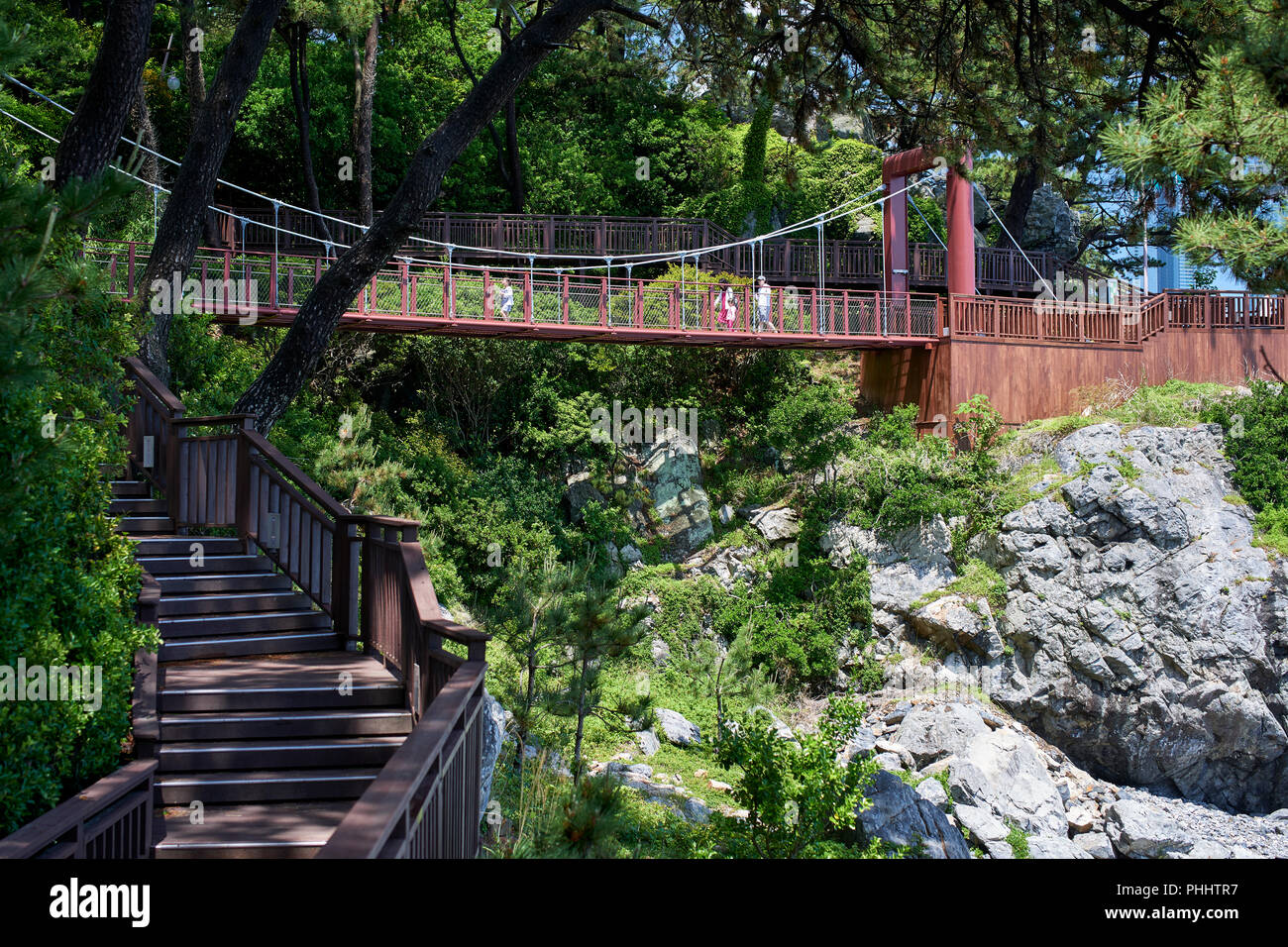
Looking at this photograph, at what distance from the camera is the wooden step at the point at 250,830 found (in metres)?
4.93

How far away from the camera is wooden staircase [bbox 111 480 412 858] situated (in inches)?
206

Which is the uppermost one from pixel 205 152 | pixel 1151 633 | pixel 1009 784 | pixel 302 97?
pixel 302 97

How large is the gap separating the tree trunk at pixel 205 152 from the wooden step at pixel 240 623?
336 cm

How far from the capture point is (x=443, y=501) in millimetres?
18109

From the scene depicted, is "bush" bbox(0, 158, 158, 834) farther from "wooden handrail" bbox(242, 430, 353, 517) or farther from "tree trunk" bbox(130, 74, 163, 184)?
"tree trunk" bbox(130, 74, 163, 184)

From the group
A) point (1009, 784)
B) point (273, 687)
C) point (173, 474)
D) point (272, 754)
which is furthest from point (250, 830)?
point (1009, 784)

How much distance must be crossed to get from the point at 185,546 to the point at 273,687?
2.57 metres

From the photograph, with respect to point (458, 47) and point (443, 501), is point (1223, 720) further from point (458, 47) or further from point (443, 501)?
point (458, 47)

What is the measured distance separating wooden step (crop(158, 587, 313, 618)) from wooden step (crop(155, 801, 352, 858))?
2120 mm

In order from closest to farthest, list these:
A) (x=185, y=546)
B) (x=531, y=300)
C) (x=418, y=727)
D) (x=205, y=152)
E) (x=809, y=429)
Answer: (x=418, y=727)
(x=185, y=546)
(x=205, y=152)
(x=531, y=300)
(x=809, y=429)

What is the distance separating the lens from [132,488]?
898 cm

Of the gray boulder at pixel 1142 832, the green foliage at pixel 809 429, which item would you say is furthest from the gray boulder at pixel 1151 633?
the green foliage at pixel 809 429

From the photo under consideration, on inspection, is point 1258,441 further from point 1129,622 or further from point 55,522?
point 55,522
